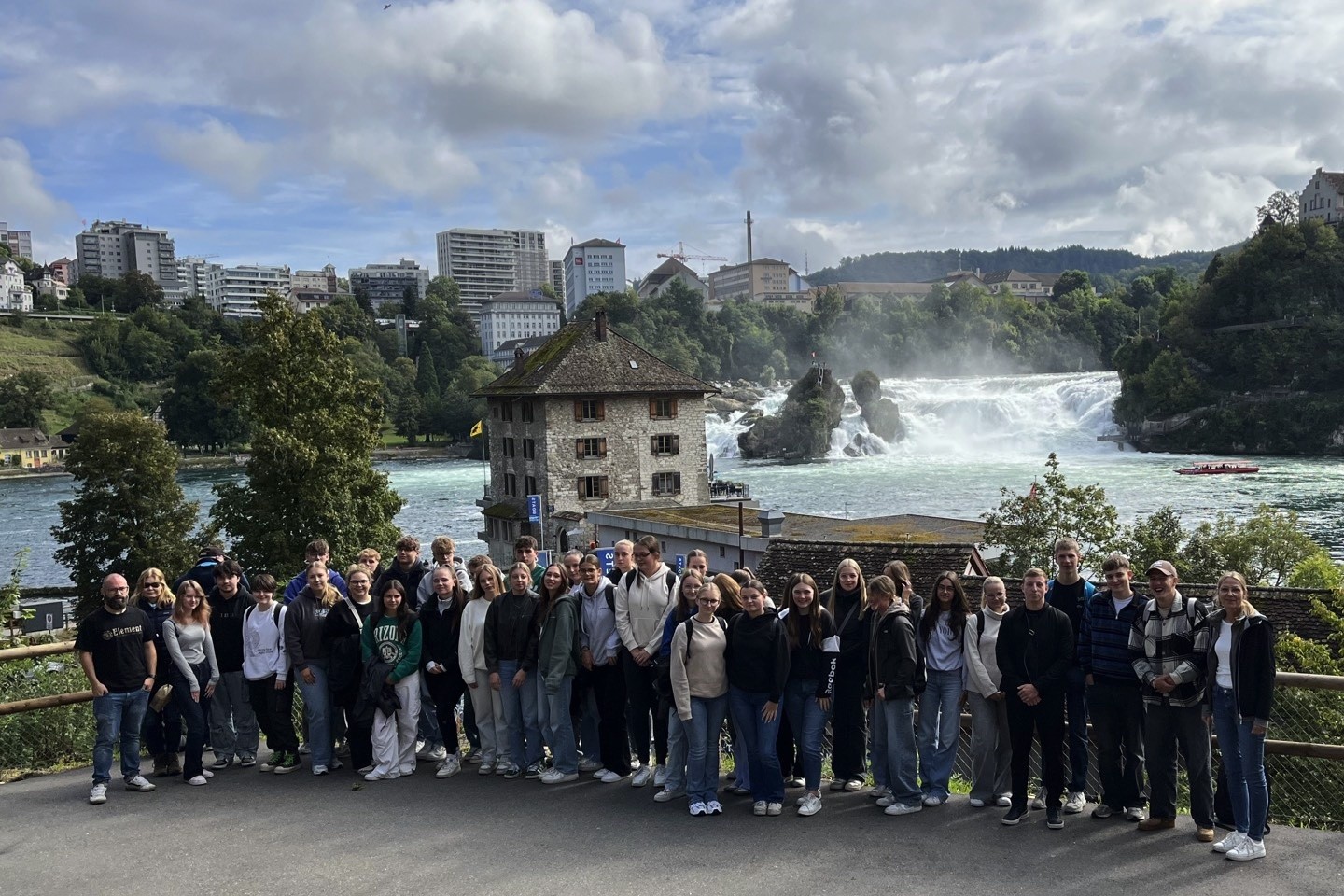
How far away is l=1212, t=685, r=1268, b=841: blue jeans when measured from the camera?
6.72 meters

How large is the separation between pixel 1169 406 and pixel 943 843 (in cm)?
10597

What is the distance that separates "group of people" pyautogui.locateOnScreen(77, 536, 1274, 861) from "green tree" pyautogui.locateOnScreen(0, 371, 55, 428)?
132m

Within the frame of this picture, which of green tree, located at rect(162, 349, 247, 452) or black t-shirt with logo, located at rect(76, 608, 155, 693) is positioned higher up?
green tree, located at rect(162, 349, 247, 452)

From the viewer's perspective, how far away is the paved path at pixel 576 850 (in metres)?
6.54

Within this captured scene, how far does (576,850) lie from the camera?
7199mm

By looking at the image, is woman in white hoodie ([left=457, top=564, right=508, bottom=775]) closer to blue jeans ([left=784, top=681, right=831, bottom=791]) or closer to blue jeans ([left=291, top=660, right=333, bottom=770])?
blue jeans ([left=291, top=660, right=333, bottom=770])

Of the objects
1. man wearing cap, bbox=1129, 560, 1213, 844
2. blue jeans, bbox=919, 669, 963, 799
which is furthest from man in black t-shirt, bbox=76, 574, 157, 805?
man wearing cap, bbox=1129, 560, 1213, 844

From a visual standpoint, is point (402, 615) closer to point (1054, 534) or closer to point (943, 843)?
point (943, 843)

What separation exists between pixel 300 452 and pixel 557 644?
22.8 metres

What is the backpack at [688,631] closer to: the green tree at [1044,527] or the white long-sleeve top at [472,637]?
the white long-sleeve top at [472,637]

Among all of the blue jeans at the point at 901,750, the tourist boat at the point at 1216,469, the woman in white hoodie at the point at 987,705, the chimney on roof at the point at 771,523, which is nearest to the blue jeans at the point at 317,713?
the blue jeans at the point at 901,750

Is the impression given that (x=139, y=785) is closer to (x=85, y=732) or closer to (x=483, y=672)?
(x=85, y=732)

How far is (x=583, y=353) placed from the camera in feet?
159

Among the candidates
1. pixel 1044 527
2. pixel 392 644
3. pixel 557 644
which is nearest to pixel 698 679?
Result: pixel 557 644
